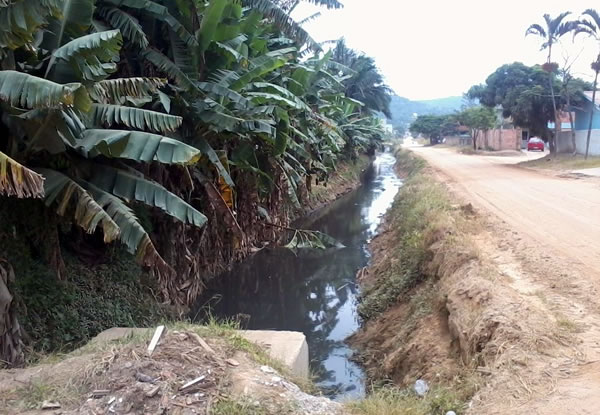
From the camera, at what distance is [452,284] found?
7.97 m

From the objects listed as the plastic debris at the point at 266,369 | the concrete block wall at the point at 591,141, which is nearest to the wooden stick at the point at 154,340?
the plastic debris at the point at 266,369

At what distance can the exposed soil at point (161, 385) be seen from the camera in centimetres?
392

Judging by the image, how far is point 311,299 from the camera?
12.3m

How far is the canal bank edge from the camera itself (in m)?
4.83

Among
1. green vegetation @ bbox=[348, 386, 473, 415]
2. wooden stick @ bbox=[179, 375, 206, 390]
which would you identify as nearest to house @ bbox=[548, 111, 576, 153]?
green vegetation @ bbox=[348, 386, 473, 415]

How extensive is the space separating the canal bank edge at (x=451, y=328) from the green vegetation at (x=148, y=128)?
3.04 meters

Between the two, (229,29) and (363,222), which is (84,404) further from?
(363,222)

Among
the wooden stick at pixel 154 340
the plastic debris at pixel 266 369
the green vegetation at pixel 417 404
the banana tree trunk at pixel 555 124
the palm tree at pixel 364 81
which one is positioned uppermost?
the palm tree at pixel 364 81

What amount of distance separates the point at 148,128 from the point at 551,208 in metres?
9.15

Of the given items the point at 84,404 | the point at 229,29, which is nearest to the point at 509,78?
the point at 229,29

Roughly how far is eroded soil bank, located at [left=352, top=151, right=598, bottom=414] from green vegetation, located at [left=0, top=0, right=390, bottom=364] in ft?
10.2

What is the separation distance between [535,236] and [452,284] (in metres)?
2.53

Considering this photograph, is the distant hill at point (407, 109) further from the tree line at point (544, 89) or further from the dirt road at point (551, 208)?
the dirt road at point (551, 208)

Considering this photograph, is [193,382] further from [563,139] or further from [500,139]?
[500,139]
